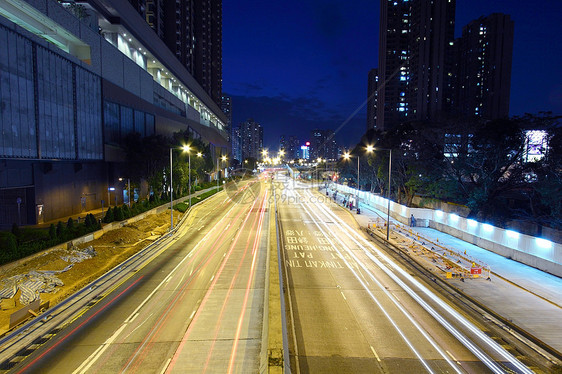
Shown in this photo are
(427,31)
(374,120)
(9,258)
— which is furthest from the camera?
(374,120)

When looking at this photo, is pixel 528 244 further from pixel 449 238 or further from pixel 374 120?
pixel 374 120

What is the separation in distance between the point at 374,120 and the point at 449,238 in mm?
159679

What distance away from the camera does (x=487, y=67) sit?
148 m

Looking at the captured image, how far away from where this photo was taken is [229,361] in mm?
10516

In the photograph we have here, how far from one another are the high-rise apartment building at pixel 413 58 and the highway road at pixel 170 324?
120 metres

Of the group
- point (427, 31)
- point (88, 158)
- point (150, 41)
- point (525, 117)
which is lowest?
point (88, 158)

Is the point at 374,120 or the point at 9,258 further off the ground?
→ the point at 374,120

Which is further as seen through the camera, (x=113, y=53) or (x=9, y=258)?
(x=113, y=53)

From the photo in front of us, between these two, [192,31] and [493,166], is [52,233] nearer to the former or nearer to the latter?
[493,166]

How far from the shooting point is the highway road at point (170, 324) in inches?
413

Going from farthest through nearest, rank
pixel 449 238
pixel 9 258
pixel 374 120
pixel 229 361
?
pixel 374 120 → pixel 449 238 → pixel 9 258 → pixel 229 361

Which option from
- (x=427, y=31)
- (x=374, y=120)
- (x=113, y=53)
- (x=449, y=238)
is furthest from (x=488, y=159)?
(x=374, y=120)

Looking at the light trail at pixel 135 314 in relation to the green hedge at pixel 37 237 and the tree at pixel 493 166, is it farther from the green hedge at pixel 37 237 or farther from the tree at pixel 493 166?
the tree at pixel 493 166

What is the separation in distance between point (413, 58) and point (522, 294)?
485 feet
